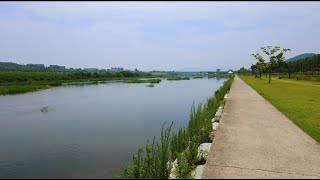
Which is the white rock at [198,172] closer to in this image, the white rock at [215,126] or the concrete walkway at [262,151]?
the concrete walkway at [262,151]

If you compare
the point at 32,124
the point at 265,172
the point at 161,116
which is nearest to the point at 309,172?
the point at 265,172

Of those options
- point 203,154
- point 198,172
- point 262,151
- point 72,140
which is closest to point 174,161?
point 203,154

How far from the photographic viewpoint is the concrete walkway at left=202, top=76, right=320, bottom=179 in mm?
6891

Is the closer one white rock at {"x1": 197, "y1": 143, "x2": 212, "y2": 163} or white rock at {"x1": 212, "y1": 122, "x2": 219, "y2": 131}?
white rock at {"x1": 197, "y1": 143, "x2": 212, "y2": 163}

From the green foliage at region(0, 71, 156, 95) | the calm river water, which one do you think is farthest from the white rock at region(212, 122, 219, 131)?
the green foliage at region(0, 71, 156, 95)

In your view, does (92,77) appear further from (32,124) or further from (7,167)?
(7,167)

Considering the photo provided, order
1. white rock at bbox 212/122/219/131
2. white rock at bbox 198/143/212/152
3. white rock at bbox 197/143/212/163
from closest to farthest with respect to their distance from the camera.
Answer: white rock at bbox 197/143/212/163, white rock at bbox 198/143/212/152, white rock at bbox 212/122/219/131

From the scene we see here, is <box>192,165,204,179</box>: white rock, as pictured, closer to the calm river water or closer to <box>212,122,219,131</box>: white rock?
the calm river water

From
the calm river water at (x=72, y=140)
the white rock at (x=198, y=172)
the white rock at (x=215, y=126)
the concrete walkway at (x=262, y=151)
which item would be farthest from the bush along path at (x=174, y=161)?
the calm river water at (x=72, y=140)

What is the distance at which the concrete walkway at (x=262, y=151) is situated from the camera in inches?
271

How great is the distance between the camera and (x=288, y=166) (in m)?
7.31

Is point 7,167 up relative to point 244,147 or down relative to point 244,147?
down

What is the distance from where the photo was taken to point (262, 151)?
8648 mm

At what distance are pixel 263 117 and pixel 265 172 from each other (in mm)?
8156
